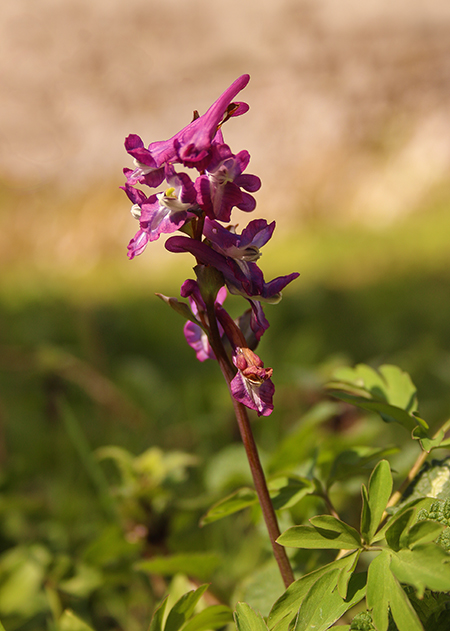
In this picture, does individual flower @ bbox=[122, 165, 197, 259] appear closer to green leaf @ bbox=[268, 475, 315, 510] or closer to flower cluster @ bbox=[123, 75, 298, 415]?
flower cluster @ bbox=[123, 75, 298, 415]

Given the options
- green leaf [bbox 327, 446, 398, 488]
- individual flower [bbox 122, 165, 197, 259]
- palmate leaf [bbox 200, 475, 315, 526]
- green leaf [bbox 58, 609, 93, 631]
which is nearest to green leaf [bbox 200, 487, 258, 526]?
palmate leaf [bbox 200, 475, 315, 526]

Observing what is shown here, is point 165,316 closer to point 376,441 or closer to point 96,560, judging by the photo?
point 376,441

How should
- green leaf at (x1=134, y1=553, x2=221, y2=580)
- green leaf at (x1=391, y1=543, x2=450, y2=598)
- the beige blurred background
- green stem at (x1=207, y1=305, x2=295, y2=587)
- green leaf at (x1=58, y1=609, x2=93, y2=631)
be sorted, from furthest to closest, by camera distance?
the beige blurred background → green leaf at (x1=134, y1=553, x2=221, y2=580) → green leaf at (x1=58, y1=609, x2=93, y2=631) → green stem at (x1=207, y1=305, x2=295, y2=587) → green leaf at (x1=391, y1=543, x2=450, y2=598)

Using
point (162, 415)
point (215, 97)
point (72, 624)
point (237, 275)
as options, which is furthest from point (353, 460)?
point (215, 97)

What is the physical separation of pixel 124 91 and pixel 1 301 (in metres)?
4.43

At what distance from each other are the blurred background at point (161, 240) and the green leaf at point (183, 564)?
0.16 meters

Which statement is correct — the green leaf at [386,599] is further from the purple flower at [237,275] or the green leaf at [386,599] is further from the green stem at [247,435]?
the purple flower at [237,275]

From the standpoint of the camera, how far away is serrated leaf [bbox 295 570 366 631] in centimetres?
50

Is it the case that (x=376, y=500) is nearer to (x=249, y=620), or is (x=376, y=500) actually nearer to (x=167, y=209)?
(x=249, y=620)

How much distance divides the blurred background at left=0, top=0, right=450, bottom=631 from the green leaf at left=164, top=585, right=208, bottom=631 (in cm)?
39

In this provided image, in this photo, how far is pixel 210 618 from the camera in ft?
2.09

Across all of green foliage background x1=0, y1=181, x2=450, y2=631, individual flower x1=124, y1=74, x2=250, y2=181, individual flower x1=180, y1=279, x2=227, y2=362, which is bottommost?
green foliage background x1=0, y1=181, x2=450, y2=631

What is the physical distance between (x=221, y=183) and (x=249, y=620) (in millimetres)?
432

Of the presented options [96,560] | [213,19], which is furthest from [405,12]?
[96,560]
